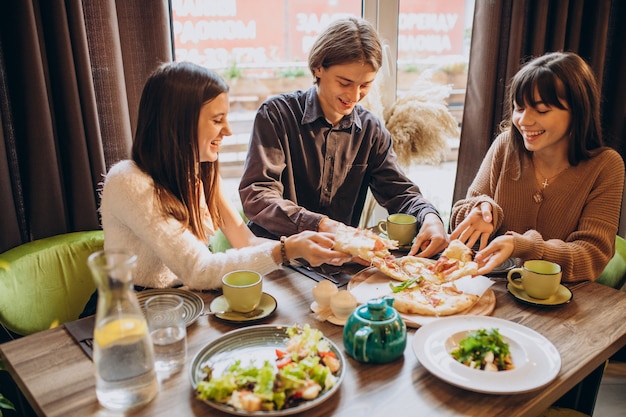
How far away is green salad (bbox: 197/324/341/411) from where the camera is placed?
3.32 ft

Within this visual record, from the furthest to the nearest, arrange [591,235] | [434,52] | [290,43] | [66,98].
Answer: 1. [434,52]
2. [290,43]
3. [66,98]
4. [591,235]

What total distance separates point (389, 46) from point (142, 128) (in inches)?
68.7

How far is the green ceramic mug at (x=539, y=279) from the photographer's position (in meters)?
1.44

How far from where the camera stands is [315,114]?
219cm

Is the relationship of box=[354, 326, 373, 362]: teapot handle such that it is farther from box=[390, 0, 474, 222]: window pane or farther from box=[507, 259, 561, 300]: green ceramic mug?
Answer: box=[390, 0, 474, 222]: window pane

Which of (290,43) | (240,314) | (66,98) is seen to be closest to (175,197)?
(240,314)

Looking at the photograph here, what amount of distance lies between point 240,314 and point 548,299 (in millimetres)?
831

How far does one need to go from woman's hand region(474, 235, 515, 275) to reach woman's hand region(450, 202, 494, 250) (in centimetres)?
18

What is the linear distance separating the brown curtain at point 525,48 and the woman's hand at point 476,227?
108 centimetres

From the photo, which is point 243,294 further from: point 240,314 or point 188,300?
point 188,300

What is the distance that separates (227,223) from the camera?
1.92m

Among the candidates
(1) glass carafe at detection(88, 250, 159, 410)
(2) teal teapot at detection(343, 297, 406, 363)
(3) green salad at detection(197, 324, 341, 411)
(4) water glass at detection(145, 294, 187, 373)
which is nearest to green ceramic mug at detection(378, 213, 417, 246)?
(2) teal teapot at detection(343, 297, 406, 363)

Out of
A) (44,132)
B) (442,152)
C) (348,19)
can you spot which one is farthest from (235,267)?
(442,152)

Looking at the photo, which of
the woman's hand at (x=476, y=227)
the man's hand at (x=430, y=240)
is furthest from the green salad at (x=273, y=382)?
the woman's hand at (x=476, y=227)
